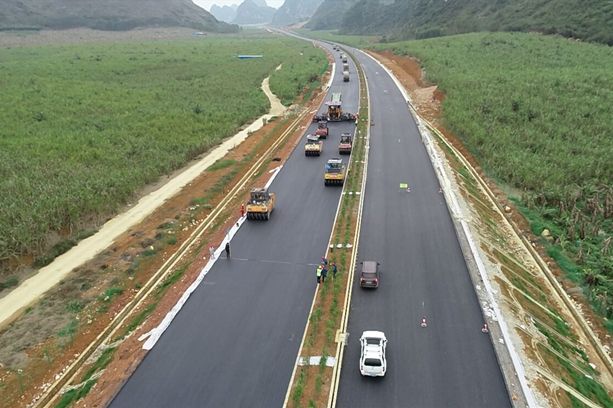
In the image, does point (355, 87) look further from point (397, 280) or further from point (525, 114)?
point (397, 280)

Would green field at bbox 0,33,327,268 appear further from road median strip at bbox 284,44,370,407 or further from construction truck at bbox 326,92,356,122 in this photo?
road median strip at bbox 284,44,370,407

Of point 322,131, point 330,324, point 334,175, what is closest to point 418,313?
point 330,324

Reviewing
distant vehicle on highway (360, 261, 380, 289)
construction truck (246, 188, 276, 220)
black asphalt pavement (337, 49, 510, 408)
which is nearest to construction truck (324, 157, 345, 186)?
black asphalt pavement (337, 49, 510, 408)

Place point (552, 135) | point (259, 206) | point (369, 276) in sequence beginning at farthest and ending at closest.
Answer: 1. point (552, 135)
2. point (259, 206)
3. point (369, 276)

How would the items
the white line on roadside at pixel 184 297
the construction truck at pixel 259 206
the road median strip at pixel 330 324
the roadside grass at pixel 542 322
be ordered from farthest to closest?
the construction truck at pixel 259 206, the white line on roadside at pixel 184 297, the roadside grass at pixel 542 322, the road median strip at pixel 330 324

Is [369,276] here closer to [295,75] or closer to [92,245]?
[92,245]

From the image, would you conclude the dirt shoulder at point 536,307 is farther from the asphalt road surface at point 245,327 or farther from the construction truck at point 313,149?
the construction truck at point 313,149

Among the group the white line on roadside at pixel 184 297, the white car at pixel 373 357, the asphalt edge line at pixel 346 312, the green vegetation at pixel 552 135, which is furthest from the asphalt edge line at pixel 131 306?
the green vegetation at pixel 552 135
